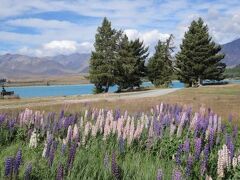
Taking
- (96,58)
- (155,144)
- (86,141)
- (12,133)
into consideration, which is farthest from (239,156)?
(96,58)

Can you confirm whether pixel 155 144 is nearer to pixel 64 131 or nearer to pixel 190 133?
pixel 190 133

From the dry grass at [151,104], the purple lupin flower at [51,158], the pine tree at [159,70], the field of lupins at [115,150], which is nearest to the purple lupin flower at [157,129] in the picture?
the field of lupins at [115,150]

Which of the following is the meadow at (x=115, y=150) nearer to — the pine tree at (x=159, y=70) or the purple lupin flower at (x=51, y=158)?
the purple lupin flower at (x=51, y=158)

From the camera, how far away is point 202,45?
7175cm

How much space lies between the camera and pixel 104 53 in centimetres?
6975

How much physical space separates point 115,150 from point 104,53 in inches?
2428

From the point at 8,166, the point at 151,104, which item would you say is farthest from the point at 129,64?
the point at 8,166

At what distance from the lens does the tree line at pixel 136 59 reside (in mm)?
70312

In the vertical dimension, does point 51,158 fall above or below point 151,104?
above

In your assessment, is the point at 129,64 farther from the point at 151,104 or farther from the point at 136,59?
the point at 151,104

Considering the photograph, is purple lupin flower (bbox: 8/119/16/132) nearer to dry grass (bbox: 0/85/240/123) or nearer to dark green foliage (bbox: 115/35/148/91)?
dry grass (bbox: 0/85/240/123)

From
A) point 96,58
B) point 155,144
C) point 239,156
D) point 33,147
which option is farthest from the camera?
point 96,58

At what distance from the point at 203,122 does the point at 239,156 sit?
3216 millimetres

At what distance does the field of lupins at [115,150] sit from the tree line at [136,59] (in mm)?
58046
